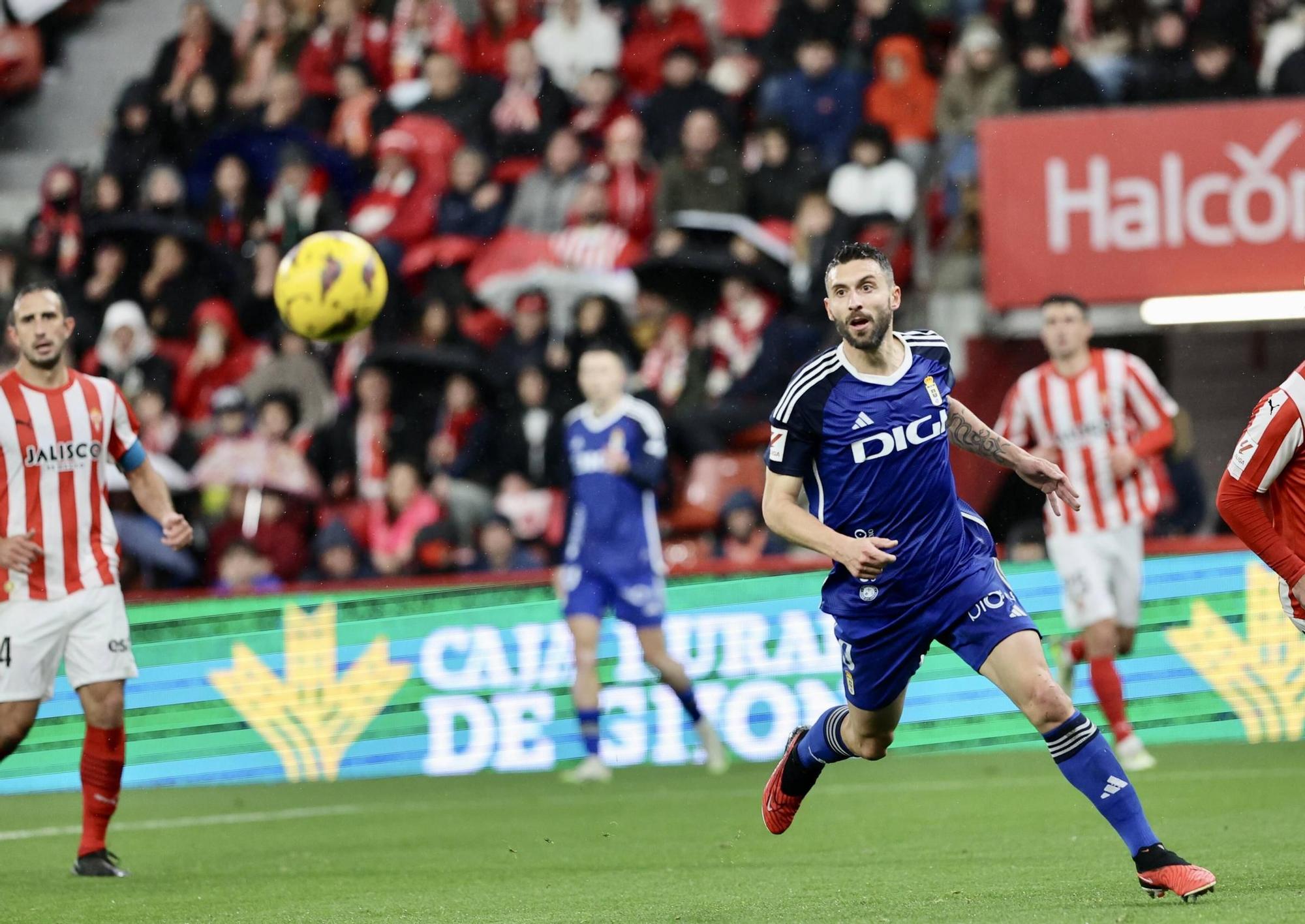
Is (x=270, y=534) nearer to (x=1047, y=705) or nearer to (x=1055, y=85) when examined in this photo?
(x=1055, y=85)

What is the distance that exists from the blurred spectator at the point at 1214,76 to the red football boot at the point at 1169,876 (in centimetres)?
925

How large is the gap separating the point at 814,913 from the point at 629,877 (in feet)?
4.63

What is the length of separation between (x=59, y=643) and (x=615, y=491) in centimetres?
433

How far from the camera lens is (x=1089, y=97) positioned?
1456 cm

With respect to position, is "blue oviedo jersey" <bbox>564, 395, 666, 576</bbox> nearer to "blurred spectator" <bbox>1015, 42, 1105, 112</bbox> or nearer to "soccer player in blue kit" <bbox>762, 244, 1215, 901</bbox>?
"blurred spectator" <bbox>1015, 42, 1105, 112</bbox>

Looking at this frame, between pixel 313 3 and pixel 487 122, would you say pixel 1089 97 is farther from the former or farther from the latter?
pixel 313 3

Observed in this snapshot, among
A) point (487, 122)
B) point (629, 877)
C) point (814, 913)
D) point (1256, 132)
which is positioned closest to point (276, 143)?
point (487, 122)

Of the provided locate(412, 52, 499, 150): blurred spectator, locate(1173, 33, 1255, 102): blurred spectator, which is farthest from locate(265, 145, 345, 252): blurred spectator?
locate(1173, 33, 1255, 102): blurred spectator

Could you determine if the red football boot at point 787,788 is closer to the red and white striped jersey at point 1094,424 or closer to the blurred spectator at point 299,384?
the red and white striped jersey at point 1094,424

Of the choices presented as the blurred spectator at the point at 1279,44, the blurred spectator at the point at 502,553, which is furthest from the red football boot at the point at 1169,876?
the blurred spectator at the point at 1279,44

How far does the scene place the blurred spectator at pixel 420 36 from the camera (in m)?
17.4

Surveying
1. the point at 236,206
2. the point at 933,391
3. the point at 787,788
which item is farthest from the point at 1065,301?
the point at 236,206

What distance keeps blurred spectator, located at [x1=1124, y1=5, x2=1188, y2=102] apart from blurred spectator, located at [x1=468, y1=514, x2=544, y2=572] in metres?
5.46

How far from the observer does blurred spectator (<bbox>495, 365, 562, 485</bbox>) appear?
1421cm
